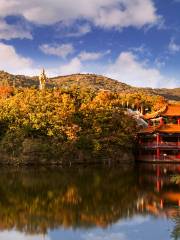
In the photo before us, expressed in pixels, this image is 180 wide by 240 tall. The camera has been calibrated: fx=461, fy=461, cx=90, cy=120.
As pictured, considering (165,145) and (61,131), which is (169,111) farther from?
(61,131)

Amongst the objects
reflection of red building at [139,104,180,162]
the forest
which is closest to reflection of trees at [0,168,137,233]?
the forest

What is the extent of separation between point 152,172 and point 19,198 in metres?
16.3

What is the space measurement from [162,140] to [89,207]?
30505 millimetres

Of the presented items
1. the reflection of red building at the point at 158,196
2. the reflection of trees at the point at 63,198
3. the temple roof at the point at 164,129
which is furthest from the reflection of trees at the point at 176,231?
the temple roof at the point at 164,129

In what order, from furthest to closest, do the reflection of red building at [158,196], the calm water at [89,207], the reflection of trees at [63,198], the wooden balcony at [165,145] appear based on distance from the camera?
the wooden balcony at [165,145]
the reflection of red building at [158,196]
the reflection of trees at [63,198]
the calm water at [89,207]

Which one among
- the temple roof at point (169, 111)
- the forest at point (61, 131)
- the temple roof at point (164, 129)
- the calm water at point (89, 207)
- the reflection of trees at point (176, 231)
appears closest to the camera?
the reflection of trees at point (176, 231)

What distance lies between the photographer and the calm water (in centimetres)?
1748

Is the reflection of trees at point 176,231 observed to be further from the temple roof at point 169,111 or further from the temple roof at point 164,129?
the temple roof at point 169,111

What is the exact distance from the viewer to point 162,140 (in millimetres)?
51781

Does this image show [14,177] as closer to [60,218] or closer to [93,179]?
[93,179]

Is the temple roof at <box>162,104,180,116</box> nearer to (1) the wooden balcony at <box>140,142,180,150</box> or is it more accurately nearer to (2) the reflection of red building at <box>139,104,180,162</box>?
(2) the reflection of red building at <box>139,104,180,162</box>

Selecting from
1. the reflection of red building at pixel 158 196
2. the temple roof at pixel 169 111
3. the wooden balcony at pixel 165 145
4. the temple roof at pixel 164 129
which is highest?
the temple roof at pixel 169 111

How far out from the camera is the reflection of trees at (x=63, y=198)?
19.6 metres

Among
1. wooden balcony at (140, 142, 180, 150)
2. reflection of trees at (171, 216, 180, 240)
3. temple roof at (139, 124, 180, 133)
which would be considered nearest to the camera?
reflection of trees at (171, 216, 180, 240)
